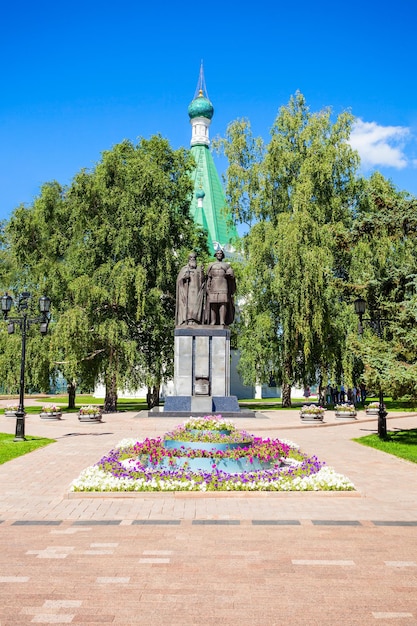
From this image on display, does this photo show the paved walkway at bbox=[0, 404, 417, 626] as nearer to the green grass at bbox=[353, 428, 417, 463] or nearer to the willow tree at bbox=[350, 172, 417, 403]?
the green grass at bbox=[353, 428, 417, 463]

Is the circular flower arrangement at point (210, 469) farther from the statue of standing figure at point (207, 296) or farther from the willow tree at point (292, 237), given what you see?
the willow tree at point (292, 237)

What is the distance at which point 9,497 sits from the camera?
897 cm

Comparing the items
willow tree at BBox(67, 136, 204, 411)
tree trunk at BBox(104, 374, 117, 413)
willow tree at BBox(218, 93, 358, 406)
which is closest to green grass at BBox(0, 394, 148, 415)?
tree trunk at BBox(104, 374, 117, 413)

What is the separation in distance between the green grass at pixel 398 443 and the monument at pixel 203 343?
671 centimetres

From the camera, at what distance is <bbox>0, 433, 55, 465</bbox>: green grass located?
13.7 m

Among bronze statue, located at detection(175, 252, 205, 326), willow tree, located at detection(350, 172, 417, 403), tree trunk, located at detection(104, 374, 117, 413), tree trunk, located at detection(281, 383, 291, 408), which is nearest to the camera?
→ willow tree, located at detection(350, 172, 417, 403)

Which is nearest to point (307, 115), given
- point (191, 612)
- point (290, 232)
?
point (290, 232)

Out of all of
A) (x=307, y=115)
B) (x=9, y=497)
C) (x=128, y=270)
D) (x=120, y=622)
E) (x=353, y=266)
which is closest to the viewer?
(x=120, y=622)

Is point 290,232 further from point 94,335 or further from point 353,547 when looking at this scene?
point 353,547

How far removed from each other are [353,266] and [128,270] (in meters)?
12.0

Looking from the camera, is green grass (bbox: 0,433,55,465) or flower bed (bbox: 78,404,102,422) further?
flower bed (bbox: 78,404,102,422)

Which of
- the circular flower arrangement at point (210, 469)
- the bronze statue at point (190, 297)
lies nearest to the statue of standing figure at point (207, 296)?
the bronze statue at point (190, 297)

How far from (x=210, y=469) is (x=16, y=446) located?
755 cm

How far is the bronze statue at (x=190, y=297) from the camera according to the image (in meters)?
24.2
